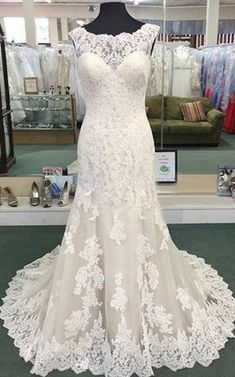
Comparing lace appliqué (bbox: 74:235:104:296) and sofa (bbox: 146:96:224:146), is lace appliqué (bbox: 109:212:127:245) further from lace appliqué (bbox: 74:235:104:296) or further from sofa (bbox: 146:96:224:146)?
sofa (bbox: 146:96:224:146)

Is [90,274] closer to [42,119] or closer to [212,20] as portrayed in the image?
[42,119]

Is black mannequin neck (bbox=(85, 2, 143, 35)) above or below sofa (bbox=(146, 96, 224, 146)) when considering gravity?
above

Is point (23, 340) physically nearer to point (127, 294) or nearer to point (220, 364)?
point (127, 294)

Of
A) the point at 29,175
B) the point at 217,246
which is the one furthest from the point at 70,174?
the point at 217,246

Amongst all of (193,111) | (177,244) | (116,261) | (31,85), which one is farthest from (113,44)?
(193,111)

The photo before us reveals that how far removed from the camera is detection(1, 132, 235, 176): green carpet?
3.39 meters

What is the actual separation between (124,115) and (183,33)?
2004 mm

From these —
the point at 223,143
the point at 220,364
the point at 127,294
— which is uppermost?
the point at 223,143

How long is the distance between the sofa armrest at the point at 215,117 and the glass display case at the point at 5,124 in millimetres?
1858

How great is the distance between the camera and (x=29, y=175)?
3.34 metres

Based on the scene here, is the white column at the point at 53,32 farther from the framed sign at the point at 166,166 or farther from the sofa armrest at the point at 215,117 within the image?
the sofa armrest at the point at 215,117

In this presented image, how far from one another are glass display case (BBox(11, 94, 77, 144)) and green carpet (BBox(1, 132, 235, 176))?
7cm

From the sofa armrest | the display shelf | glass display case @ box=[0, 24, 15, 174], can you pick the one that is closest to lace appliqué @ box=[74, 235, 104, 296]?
the display shelf

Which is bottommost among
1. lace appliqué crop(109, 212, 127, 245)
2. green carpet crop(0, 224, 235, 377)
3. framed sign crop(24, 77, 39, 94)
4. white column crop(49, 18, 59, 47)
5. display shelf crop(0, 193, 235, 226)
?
green carpet crop(0, 224, 235, 377)
